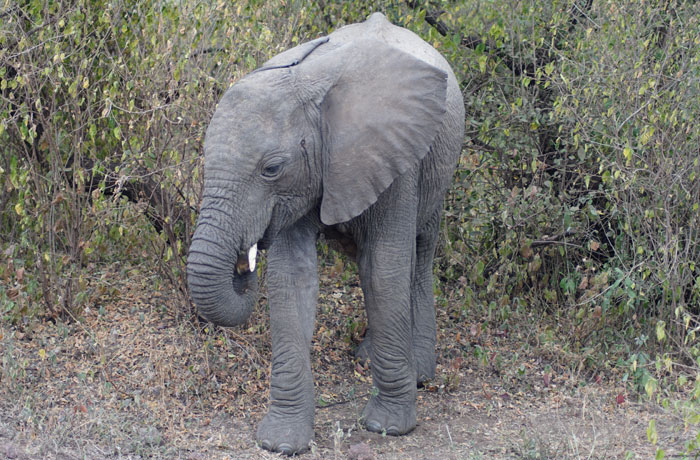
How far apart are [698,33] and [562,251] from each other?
183 centimetres

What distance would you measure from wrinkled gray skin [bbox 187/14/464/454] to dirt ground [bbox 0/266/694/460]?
371 mm

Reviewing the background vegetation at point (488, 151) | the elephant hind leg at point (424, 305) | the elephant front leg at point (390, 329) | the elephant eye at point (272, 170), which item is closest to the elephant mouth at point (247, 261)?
the elephant eye at point (272, 170)

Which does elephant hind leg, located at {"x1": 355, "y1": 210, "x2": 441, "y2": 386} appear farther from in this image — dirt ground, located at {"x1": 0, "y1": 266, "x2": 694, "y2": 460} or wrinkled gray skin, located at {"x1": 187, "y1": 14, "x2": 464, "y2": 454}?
wrinkled gray skin, located at {"x1": 187, "y1": 14, "x2": 464, "y2": 454}

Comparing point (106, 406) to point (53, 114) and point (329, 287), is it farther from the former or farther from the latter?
point (329, 287)

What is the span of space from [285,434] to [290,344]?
48 cm

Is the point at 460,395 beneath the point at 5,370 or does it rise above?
beneath

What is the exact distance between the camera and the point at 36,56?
6.03 meters

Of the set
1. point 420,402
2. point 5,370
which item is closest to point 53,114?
point 5,370

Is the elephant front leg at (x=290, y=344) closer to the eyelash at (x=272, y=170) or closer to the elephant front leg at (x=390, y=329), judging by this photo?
the elephant front leg at (x=390, y=329)

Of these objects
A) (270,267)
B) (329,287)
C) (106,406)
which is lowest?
(329,287)

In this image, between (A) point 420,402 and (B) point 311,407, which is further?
(A) point 420,402

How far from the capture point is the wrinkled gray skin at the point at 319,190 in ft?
14.6

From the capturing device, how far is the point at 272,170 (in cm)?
453

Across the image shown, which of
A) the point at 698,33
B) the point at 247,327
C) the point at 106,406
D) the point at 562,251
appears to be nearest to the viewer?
the point at 106,406
